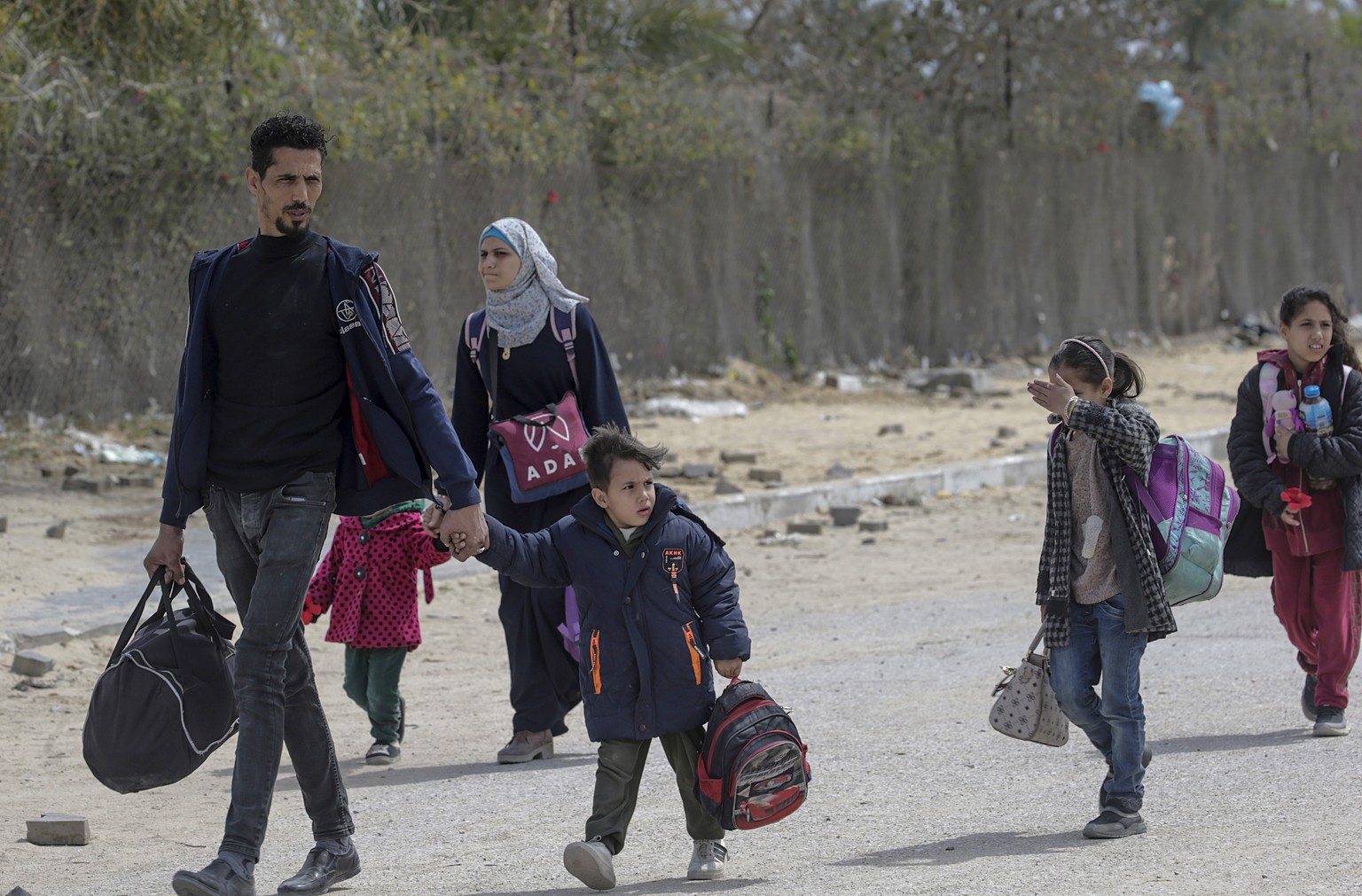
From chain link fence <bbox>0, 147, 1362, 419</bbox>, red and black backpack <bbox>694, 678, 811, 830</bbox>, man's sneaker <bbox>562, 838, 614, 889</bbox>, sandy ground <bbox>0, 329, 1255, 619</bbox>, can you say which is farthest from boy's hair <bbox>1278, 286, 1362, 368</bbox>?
chain link fence <bbox>0, 147, 1362, 419</bbox>

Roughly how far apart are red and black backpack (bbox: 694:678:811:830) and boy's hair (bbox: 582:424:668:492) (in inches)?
25.6

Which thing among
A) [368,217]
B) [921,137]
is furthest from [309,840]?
[921,137]

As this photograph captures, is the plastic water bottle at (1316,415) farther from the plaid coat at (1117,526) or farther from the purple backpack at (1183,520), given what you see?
the plaid coat at (1117,526)

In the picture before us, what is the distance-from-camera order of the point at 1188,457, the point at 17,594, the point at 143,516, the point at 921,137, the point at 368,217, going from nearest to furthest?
the point at 1188,457 → the point at 17,594 → the point at 143,516 → the point at 368,217 → the point at 921,137

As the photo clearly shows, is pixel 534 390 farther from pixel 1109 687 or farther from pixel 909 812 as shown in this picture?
A: pixel 1109 687

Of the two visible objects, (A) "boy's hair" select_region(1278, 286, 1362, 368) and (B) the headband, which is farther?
(A) "boy's hair" select_region(1278, 286, 1362, 368)

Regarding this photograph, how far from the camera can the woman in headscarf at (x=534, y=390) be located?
6168 millimetres

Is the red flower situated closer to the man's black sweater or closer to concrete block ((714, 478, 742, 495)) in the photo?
the man's black sweater

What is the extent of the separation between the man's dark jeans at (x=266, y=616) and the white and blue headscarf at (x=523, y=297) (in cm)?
192

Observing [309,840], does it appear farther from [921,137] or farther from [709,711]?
[921,137]

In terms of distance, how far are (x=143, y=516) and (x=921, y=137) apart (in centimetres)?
1263

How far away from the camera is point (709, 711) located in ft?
14.8

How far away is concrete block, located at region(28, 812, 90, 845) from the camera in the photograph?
16.7ft

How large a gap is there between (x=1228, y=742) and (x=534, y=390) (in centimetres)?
276
